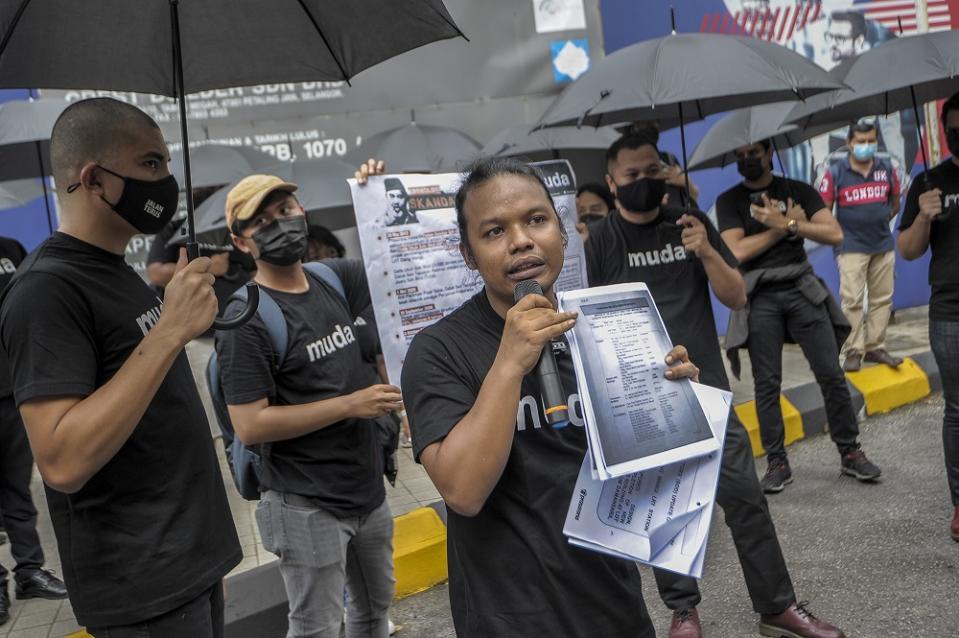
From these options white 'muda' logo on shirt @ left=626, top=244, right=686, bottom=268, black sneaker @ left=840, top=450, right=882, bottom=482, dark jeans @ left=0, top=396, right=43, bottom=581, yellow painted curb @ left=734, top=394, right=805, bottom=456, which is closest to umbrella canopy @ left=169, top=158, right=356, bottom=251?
dark jeans @ left=0, top=396, right=43, bottom=581

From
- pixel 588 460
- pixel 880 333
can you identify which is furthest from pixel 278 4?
pixel 880 333

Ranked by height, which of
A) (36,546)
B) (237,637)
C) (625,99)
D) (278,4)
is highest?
(278,4)

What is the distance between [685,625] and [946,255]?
7.67 feet

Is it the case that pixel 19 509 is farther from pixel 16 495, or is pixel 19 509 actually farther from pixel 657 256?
pixel 657 256

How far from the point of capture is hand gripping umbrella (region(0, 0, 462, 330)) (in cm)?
231

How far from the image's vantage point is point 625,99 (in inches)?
152

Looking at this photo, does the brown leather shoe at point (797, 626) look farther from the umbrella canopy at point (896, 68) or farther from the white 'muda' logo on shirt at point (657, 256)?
the umbrella canopy at point (896, 68)

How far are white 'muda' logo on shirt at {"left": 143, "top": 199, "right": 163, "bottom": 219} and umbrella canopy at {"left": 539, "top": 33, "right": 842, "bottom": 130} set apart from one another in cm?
222

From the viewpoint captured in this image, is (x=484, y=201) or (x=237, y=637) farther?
(x=237, y=637)

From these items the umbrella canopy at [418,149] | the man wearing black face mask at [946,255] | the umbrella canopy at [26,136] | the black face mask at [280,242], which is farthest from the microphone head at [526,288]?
the umbrella canopy at [418,149]

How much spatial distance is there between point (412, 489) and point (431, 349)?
4.08 meters

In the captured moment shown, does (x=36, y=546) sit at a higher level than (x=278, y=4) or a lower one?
lower

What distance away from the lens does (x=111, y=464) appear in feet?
6.68

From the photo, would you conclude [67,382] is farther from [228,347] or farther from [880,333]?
[880,333]
